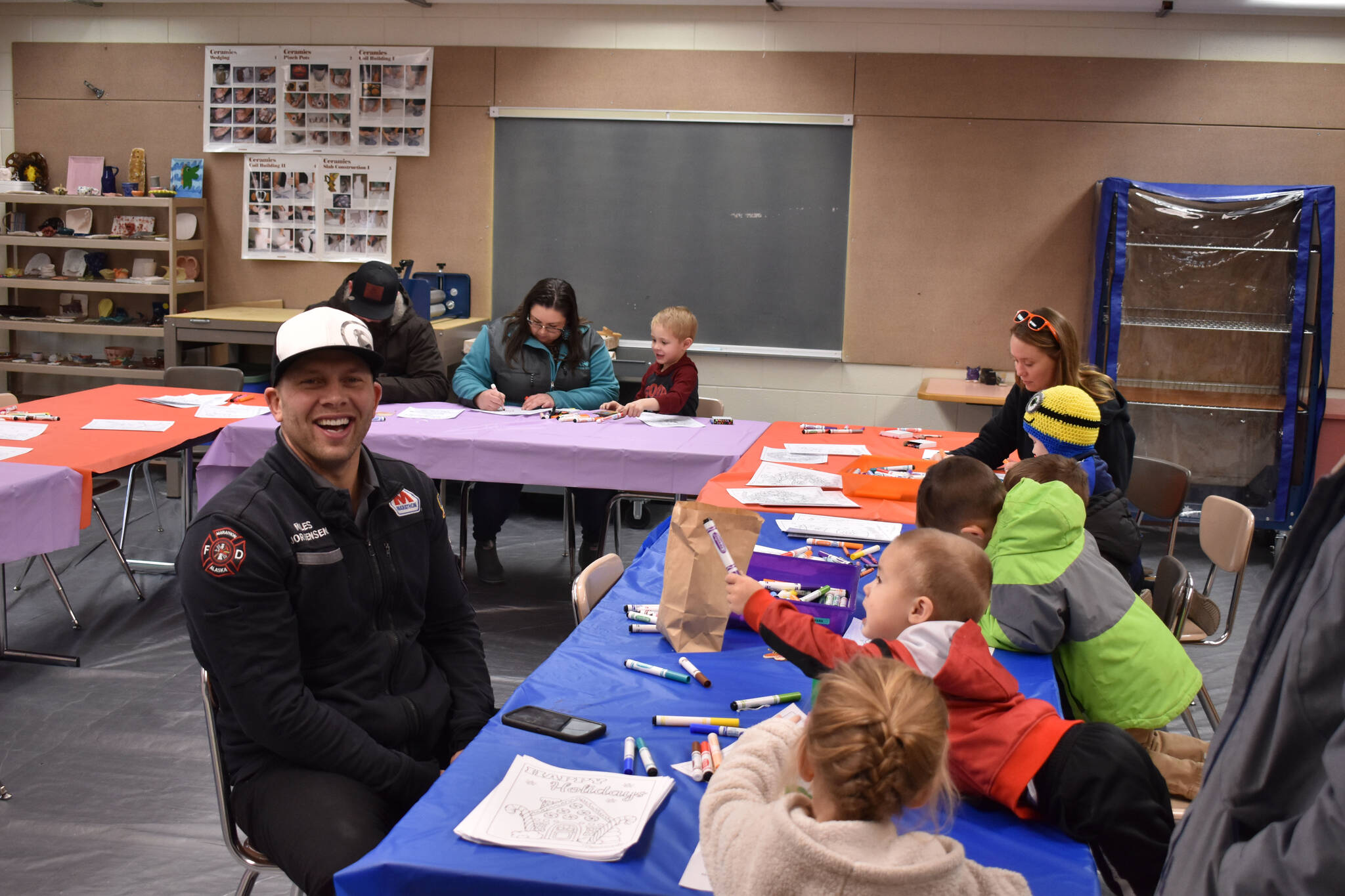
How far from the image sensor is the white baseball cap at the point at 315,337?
1.74 meters

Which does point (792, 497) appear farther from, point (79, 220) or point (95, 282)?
point (79, 220)

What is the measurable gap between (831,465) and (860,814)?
8.59 ft

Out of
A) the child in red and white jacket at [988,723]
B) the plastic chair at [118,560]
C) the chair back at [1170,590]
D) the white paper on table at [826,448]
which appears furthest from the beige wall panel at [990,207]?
the child in red and white jacket at [988,723]

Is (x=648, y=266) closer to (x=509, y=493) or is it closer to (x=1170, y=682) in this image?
(x=509, y=493)

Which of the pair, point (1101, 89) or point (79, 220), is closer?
point (1101, 89)

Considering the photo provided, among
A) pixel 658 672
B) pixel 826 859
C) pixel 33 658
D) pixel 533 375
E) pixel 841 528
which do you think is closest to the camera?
pixel 826 859

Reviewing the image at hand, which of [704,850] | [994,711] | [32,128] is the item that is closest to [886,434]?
[994,711]

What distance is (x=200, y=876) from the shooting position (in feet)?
7.52

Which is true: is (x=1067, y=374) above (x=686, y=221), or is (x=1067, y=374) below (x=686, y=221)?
below

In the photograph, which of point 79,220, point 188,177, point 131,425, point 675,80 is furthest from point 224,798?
point 79,220

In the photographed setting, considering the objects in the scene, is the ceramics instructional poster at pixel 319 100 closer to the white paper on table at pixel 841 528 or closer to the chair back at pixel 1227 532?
the white paper on table at pixel 841 528

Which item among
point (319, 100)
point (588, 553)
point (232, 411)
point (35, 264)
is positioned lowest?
point (588, 553)

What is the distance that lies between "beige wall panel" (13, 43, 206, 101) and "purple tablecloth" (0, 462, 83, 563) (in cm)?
418

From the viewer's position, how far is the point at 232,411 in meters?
4.15
